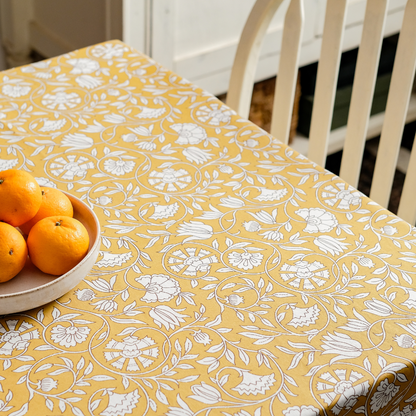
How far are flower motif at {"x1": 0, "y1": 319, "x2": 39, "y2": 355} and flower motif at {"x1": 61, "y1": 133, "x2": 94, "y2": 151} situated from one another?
35 centimetres

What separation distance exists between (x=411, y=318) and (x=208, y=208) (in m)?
0.30

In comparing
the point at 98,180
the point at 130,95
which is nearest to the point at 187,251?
the point at 98,180

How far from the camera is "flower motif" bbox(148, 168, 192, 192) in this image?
2.68ft

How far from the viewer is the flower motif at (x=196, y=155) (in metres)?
0.88

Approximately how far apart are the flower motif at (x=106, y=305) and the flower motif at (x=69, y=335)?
1.3 inches

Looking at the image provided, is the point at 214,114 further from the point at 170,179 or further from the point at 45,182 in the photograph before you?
the point at 45,182

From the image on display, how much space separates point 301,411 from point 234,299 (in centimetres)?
16

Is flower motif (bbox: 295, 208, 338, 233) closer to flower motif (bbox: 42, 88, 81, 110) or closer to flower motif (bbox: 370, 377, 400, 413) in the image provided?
flower motif (bbox: 370, 377, 400, 413)

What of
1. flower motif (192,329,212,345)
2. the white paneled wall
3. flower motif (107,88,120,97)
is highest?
flower motif (107,88,120,97)

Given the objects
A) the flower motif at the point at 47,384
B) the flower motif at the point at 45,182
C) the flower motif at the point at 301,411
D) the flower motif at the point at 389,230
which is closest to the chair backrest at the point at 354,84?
the flower motif at the point at 389,230

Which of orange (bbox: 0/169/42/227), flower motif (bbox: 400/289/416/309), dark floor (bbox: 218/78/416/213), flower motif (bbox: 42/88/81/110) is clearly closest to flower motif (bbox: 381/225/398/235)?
flower motif (bbox: 400/289/416/309)

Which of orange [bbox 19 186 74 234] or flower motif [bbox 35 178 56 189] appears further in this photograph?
flower motif [bbox 35 178 56 189]

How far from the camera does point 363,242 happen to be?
73 cm

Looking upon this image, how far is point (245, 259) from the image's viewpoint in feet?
2.29
